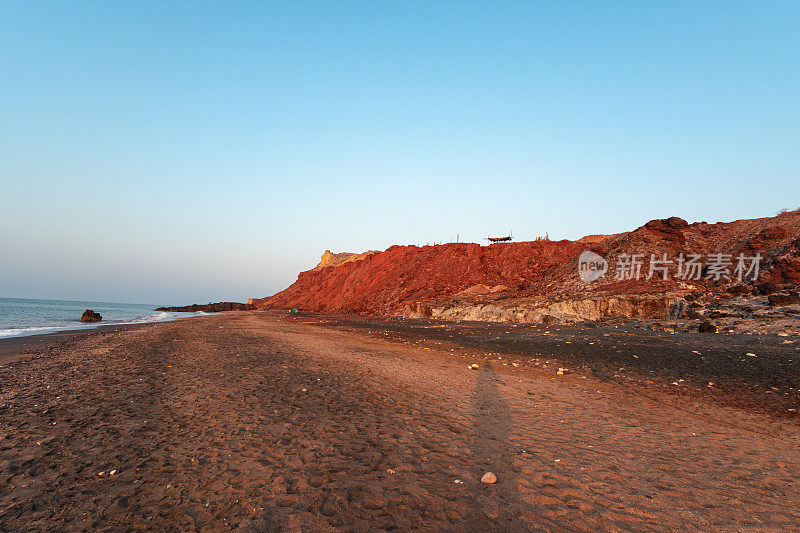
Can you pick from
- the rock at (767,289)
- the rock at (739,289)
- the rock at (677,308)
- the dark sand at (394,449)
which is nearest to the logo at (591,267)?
the rock at (677,308)

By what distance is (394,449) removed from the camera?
5.23m

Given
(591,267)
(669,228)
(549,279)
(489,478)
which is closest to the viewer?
(489,478)

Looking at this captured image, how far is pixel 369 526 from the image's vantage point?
3398 millimetres

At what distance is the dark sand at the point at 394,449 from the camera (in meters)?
3.64

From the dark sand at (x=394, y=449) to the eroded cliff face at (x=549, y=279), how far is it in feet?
A: 55.5

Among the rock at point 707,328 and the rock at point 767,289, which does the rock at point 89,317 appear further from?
the rock at point 767,289

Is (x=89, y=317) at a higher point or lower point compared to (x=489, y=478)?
lower

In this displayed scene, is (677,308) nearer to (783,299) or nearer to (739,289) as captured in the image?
(739,289)

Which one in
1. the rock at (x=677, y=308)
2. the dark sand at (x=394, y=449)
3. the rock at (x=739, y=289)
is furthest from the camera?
the rock at (x=739, y=289)

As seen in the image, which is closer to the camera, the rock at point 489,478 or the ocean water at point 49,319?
the rock at point 489,478

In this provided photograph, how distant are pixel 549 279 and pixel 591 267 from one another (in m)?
4.20

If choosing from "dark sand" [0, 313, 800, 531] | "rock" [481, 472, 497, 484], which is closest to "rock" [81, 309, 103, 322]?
"dark sand" [0, 313, 800, 531]

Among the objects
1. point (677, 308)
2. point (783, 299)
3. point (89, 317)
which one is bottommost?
point (89, 317)

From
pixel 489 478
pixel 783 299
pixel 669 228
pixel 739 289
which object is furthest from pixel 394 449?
pixel 669 228
